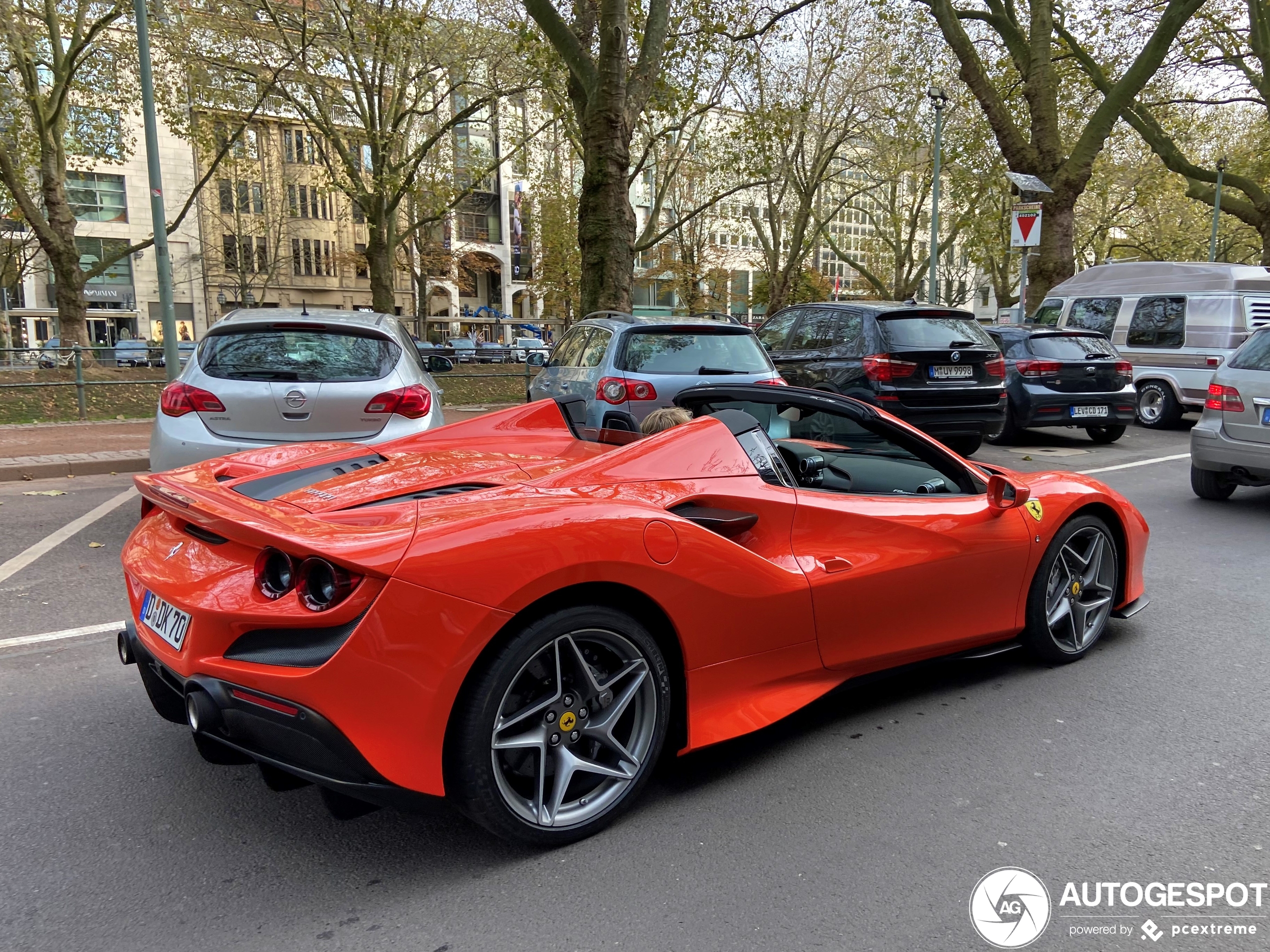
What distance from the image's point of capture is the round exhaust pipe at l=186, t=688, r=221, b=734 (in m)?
2.33

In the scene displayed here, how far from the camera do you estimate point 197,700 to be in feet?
7.73

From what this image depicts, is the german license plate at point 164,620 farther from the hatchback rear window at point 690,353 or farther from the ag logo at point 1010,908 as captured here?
the hatchback rear window at point 690,353

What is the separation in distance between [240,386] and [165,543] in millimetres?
3308

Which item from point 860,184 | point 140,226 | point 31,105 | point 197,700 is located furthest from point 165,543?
point 140,226

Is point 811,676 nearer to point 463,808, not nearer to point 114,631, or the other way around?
point 463,808

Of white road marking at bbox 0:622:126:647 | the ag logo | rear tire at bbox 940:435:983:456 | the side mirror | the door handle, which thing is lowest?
the ag logo

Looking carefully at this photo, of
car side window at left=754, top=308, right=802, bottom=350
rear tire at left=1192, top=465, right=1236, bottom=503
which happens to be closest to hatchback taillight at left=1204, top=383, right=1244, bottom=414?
rear tire at left=1192, top=465, right=1236, bottom=503

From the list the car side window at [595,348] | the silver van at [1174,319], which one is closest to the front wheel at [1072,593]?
the car side window at [595,348]

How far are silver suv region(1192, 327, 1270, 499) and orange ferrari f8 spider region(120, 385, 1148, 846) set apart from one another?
4667mm

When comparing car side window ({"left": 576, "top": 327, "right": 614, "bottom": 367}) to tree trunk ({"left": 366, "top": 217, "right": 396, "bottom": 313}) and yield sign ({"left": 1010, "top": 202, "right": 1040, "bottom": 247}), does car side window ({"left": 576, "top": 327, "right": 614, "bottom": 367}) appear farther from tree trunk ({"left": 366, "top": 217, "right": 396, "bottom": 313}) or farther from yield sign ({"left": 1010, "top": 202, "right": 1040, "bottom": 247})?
tree trunk ({"left": 366, "top": 217, "right": 396, "bottom": 313})

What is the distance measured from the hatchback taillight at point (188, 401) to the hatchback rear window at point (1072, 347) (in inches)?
396

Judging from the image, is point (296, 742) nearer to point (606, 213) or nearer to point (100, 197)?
point (606, 213)

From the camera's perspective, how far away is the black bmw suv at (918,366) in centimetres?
962

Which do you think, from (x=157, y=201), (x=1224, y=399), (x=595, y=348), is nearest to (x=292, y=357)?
(x=595, y=348)
